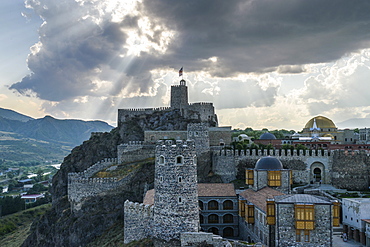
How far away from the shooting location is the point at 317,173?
54.3 metres

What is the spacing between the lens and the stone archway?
5381 centimetres

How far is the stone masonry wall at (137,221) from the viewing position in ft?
99.7

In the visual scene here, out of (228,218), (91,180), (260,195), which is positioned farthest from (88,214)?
(260,195)

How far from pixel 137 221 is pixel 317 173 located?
32.7 m

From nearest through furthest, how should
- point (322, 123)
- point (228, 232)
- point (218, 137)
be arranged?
point (228, 232), point (218, 137), point (322, 123)

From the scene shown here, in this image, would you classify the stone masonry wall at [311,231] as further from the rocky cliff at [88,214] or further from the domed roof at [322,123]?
the domed roof at [322,123]

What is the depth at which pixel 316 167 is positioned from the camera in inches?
2147

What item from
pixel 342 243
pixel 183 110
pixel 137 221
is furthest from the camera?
pixel 183 110

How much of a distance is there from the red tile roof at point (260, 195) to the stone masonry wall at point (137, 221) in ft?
32.5

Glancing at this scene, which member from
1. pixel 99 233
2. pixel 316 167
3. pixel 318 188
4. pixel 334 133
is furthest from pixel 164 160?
pixel 334 133

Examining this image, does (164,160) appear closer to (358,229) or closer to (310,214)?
(310,214)

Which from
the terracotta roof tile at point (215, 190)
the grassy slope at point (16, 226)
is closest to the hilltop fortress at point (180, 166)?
the terracotta roof tile at point (215, 190)

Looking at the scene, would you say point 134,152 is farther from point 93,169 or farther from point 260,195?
point 260,195

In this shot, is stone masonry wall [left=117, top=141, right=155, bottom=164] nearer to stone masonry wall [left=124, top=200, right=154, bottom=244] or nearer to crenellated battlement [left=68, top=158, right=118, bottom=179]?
crenellated battlement [left=68, top=158, right=118, bottom=179]
